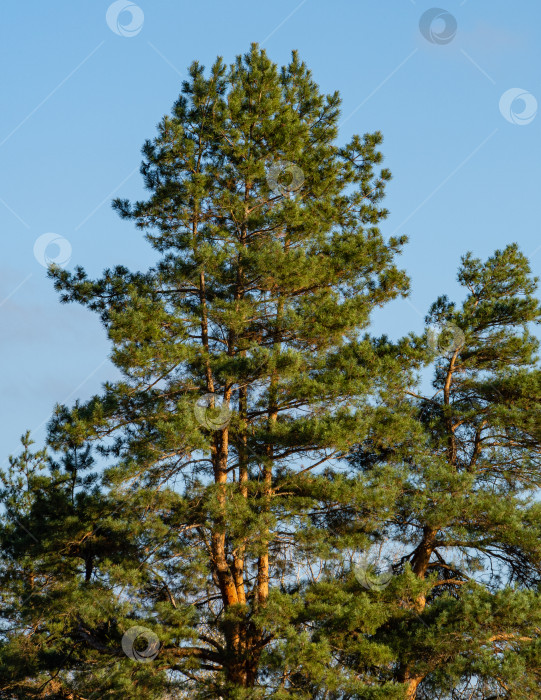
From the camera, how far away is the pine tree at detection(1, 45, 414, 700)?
1119cm

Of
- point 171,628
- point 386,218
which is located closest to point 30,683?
point 171,628

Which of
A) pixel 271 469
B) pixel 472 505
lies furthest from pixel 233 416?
pixel 472 505

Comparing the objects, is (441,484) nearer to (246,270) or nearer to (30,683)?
(246,270)

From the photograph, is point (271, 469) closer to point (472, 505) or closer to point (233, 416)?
point (233, 416)

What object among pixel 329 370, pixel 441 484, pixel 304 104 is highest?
pixel 304 104

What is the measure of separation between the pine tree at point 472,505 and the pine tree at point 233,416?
741mm

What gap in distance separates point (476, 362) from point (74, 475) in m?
7.72

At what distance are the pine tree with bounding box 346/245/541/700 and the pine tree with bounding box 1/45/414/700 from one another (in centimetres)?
74

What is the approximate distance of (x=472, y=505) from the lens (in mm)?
12008

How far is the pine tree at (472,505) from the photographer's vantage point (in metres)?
11.0

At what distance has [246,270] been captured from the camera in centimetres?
1379

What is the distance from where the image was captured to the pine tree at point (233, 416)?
1119cm

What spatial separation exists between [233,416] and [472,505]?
3.99 meters

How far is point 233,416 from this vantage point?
1273 cm
